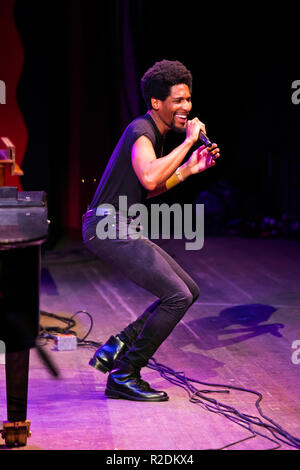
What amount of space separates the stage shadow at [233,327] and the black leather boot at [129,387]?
42.8 inches

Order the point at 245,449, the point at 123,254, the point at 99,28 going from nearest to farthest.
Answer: the point at 245,449 < the point at 123,254 < the point at 99,28

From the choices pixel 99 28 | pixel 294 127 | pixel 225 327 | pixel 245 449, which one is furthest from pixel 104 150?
pixel 245 449

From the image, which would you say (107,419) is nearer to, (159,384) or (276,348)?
(159,384)

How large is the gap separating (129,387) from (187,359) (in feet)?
2.79

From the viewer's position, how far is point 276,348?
5.07 metres

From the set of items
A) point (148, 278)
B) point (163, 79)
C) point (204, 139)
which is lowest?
point (148, 278)

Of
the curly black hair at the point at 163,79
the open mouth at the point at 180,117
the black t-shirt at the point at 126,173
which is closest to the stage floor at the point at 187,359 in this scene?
the black t-shirt at the point at 126,173

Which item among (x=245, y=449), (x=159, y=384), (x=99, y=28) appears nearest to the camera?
(x=245, y=449)

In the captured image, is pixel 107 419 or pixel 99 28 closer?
pixel 107 419

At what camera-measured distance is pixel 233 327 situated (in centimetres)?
560

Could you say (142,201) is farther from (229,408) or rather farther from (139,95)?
(139,95)

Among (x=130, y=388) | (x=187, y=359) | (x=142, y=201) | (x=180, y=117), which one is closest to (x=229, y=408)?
(x=130, y=388)

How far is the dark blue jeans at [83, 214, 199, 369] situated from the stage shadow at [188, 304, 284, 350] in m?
1.13

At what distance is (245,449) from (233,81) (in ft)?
27.6
